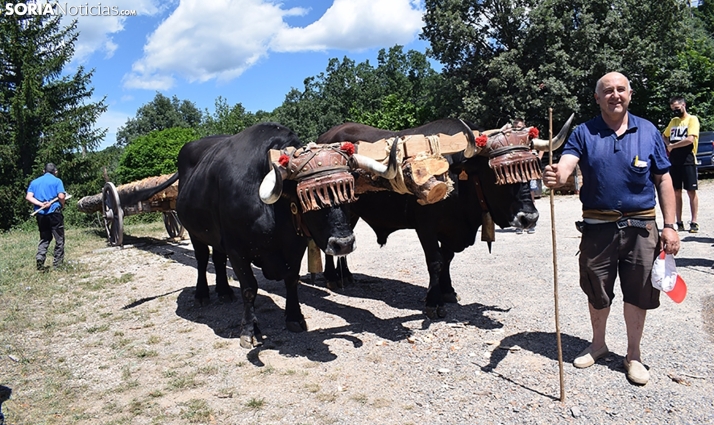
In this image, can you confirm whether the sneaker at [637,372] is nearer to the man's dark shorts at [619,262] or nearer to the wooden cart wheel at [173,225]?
the man's dark shorts at [619,262]

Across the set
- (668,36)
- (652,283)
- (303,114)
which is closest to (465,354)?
(652,283)

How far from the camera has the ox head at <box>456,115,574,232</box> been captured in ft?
16.2

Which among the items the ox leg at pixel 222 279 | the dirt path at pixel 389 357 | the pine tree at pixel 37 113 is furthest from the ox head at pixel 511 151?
the pine tree at pixel 37 113

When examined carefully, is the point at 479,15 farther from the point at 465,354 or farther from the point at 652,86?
the point at 465,354

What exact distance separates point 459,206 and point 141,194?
6353 millimetres

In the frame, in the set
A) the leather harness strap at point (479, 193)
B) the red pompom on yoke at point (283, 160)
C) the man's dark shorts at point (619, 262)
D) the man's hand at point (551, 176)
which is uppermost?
the red pompom on yoke at point (283, 160)

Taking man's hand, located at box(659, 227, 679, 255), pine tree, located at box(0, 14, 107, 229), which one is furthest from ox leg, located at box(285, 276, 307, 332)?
pine tree, located at box(0, 14, 107, 229)

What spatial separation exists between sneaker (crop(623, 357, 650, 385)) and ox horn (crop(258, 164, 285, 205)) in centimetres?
305

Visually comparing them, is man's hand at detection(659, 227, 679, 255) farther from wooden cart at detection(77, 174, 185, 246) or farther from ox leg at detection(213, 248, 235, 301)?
wooden cart at detection(77, 174, 185, 246)

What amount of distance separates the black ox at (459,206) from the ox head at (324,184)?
4.02 feet

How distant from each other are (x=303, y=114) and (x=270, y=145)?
38.9 meters

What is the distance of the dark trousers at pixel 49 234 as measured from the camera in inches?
376

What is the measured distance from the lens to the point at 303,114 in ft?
142

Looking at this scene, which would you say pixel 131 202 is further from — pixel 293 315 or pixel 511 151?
pixel 511 151
